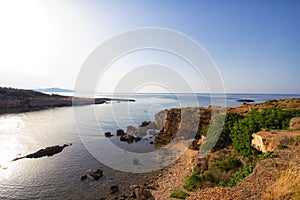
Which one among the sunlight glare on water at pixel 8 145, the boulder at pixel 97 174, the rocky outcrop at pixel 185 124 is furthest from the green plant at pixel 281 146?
the sunlight glare on water at pixel 8 145

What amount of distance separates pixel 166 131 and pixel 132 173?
1853cm

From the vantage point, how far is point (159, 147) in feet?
111

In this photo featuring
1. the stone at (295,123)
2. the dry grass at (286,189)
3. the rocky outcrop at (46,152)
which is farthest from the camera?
the rocky outcrop at (46,152)

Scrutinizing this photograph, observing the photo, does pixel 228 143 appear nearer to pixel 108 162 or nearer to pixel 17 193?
pixel 108 162

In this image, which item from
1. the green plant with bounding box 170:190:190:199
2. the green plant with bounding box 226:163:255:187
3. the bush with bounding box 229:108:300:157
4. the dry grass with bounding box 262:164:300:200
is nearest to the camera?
the dry grass with bounding box 262:164:300:200

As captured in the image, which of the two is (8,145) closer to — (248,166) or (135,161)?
(135,161)

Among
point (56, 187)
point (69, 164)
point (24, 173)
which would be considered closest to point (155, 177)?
point (56, 187)

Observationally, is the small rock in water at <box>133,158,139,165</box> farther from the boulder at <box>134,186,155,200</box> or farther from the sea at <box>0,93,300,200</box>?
the boulder at <box>134,186,155,200</box>

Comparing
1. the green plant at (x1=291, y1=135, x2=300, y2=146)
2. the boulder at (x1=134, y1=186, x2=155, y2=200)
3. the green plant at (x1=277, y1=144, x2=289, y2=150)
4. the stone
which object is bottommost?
the boulder at (x1=134, y1=186, x2=155, y2=200)

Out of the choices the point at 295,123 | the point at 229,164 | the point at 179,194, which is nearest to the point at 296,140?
the point at 295,123

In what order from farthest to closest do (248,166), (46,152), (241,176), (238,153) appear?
(46,152), (238,153), (248,166), (241,176)

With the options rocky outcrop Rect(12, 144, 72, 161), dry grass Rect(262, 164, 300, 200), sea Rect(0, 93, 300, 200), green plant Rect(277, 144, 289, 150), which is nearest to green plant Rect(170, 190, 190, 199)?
sea Rect(0, 93, 300, 200)

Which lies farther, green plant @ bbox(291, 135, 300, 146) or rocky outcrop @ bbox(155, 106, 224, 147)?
rocky outcrop @ bbox(155, 106, 224, 147)

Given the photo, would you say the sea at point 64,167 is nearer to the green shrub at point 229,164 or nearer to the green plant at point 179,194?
the green plant at point 179,194
